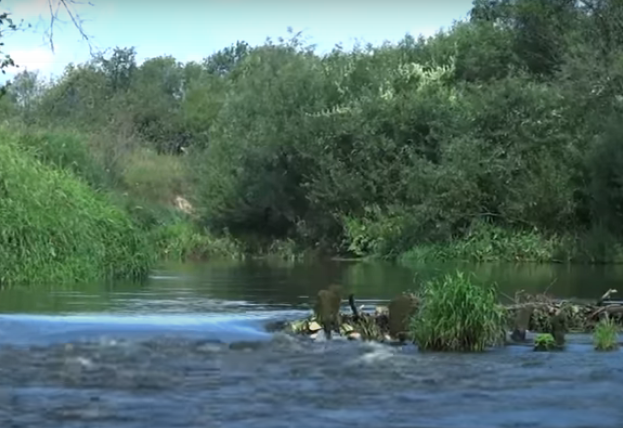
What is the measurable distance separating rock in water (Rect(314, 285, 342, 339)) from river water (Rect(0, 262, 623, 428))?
0.52 m

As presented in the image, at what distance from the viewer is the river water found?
531 inches

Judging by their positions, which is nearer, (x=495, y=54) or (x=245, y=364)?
(x=245, y=364)

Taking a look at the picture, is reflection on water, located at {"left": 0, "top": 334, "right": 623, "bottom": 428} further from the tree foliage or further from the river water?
the tree foliage

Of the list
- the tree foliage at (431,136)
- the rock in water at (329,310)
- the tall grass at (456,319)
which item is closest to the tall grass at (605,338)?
the tall grass at (456,319)

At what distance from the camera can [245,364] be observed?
17.5 meters

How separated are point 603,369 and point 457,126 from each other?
29.8 metres

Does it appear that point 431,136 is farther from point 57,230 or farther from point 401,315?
point 401,315

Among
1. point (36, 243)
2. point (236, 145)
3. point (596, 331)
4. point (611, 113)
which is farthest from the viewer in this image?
point (236, 145)

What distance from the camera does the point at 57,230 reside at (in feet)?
95.9

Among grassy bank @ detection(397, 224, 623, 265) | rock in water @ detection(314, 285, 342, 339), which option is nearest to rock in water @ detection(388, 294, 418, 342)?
rock in water @ detection(314, 285, 342, 339)

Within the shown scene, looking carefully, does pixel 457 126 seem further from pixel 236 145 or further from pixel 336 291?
pixel 336 291

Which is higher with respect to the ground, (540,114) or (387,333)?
(540,114)

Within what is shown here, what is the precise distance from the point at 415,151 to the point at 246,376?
102 ft

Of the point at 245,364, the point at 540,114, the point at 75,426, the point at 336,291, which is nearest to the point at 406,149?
the point at 540,114
